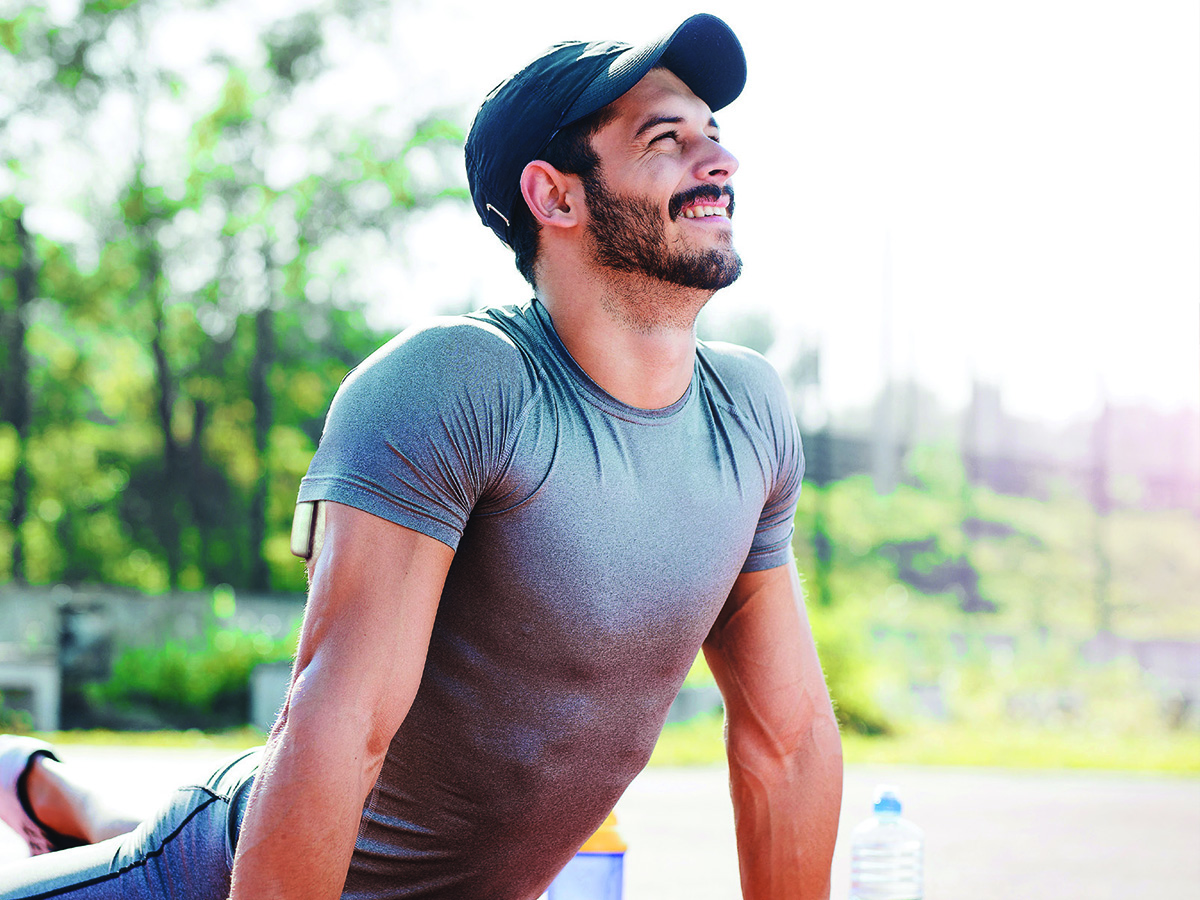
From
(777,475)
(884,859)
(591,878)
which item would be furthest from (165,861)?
(884,859)

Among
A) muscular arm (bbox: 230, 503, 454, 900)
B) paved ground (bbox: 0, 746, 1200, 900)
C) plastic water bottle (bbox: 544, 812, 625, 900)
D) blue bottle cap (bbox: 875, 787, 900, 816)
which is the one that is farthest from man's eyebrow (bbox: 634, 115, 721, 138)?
paved ground (bbox: 0, 746, 1200, 900)

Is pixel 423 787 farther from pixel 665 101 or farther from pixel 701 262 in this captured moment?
pixel 665 101

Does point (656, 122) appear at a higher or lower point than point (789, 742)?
higher

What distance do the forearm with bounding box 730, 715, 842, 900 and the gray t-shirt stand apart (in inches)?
13.3

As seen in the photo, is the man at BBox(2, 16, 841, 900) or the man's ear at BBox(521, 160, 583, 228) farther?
the man's ear at BBox(521, 160, 583, 228)

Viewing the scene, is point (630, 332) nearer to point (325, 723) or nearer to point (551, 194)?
point (551, 194)

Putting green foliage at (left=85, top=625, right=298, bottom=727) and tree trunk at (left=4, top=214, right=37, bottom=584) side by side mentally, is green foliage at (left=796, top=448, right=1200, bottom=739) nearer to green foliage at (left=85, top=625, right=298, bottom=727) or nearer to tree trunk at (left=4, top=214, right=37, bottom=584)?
green foliage at (left=85, top=625, right=298, bottom=727)

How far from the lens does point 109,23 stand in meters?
18.5

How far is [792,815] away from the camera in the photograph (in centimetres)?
220

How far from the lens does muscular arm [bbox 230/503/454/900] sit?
1492 mm

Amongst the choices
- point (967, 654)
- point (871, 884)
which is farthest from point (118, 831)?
point (967, 654)

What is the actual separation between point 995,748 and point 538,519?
434 inches

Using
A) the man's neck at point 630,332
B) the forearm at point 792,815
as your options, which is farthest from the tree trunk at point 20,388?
the man's neck at point 630,332

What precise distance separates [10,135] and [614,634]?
1980 cm
